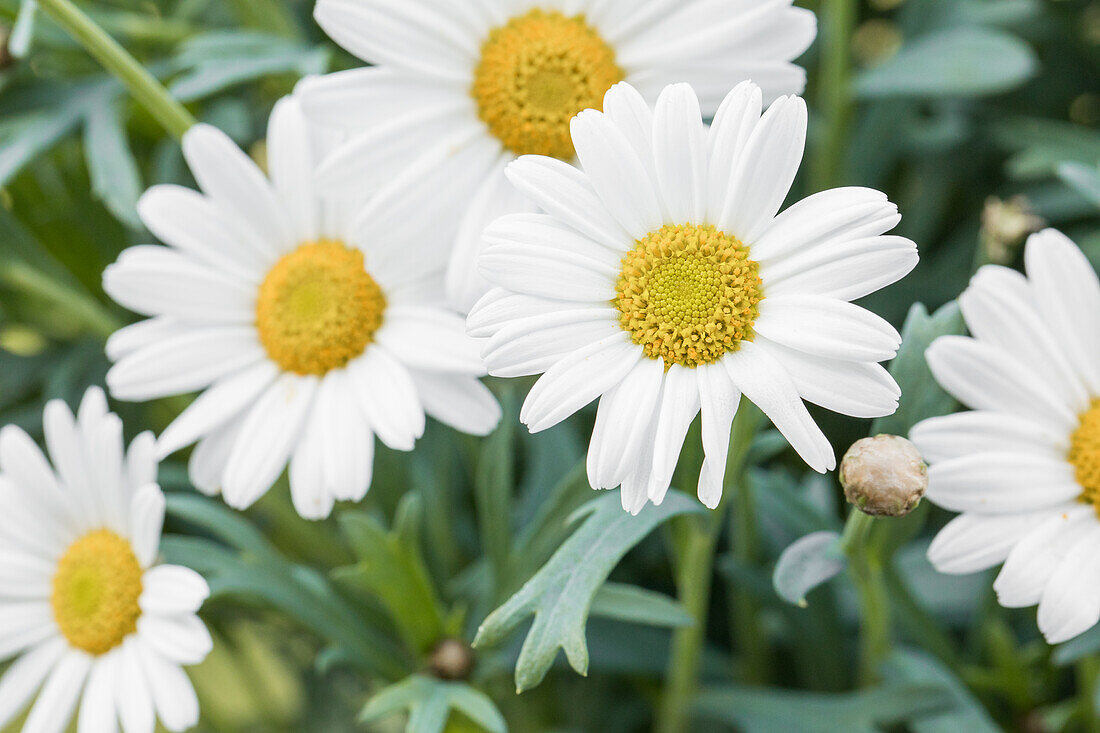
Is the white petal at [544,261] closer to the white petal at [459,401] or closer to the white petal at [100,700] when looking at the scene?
the white petal at [459,401]

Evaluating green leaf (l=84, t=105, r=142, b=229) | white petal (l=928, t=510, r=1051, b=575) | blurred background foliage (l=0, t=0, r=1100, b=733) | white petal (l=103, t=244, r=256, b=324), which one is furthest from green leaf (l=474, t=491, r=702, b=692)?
green leaf (l=84, t=105, r=142, b=229)

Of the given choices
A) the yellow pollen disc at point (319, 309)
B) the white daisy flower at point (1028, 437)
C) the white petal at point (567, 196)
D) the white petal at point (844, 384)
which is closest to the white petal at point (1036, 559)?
the white daisy flower at point (1028, 437)

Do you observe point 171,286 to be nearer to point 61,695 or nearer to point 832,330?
point 61,695

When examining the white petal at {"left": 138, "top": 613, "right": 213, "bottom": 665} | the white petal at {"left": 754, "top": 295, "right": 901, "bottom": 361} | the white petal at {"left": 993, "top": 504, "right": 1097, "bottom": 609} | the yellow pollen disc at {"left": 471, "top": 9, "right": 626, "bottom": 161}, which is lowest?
the white petal at {"left": 993, "top": 504, "right": 1097, "bottom": 609}

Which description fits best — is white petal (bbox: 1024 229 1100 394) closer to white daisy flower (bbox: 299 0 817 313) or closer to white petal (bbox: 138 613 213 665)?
white daisy flower (bbox: 299 0 817 313)

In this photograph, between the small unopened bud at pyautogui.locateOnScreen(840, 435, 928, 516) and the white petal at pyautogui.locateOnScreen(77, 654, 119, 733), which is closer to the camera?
the small unopened bud at pyautogui.locateOnScreen(840, 435, 928, 516)

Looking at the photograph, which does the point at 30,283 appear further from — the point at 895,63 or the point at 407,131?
the point at 895,63
